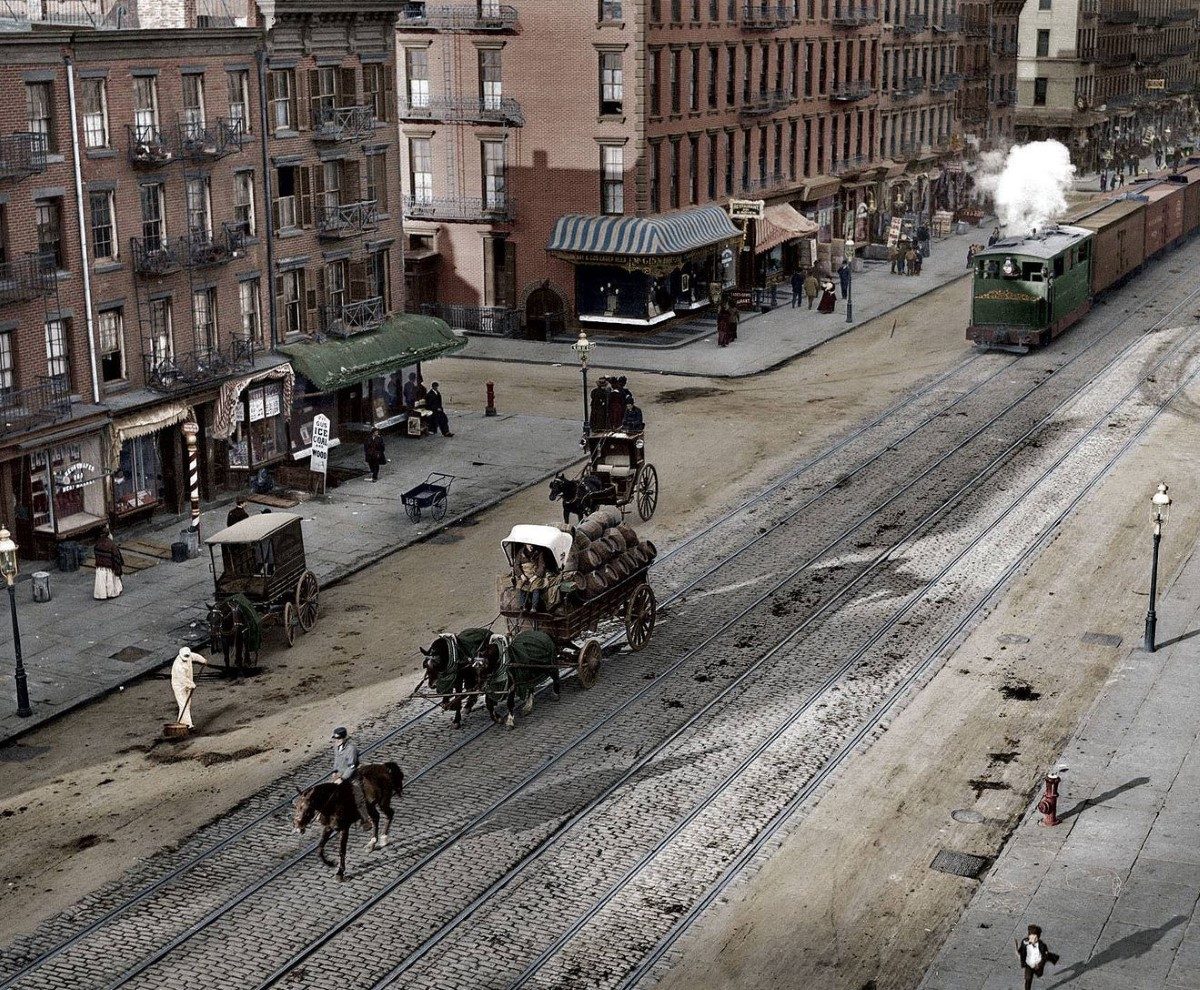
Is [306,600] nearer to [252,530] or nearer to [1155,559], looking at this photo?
[252,530]

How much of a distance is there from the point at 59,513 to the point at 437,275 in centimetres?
3028

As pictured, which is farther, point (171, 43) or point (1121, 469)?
point (1121, 469)

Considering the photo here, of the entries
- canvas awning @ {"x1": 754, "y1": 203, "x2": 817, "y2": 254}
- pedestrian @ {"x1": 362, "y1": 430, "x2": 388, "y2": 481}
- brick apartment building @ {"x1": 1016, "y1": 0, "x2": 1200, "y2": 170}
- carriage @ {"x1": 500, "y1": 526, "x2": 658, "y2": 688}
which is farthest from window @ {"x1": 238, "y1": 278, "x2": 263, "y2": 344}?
brick apartment building @ {"x1": 1016, "y1": 0, "x2": 1200, "y2": 170}

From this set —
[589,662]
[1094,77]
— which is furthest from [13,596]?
[1094,77]

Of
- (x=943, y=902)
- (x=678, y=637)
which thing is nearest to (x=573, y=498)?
(x=678, y=637)

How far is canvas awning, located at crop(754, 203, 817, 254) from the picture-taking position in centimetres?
7069

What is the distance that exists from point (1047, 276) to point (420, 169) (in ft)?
78.9

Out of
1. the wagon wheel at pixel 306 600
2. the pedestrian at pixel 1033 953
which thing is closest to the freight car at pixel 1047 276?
the wagon wheel at pixel 306 600

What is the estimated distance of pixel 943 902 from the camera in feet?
70.6

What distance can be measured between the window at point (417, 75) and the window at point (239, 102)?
2217cm

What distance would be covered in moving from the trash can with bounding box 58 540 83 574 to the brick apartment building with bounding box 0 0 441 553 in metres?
0.66

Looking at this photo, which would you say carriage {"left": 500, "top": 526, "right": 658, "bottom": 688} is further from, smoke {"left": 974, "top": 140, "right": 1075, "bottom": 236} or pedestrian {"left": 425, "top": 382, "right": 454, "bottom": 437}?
smoke {"left": 974, "top": 140, "right": 1075, "bottom": 236}

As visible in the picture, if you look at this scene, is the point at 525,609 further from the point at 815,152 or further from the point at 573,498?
the point at 815,152

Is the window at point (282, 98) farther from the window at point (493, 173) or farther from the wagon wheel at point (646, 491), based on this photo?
the window at point (493, 173)
